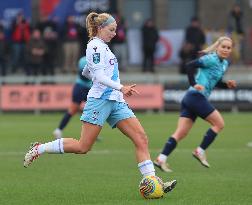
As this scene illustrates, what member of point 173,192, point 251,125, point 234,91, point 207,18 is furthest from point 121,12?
point 173,192

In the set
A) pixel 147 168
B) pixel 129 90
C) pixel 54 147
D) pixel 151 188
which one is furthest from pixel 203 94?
pixel 129 90

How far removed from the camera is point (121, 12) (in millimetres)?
40062

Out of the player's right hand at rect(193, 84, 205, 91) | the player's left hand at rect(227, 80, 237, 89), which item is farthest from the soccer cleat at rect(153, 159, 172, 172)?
the player's left hand at rect(227, 80, 237, 89)

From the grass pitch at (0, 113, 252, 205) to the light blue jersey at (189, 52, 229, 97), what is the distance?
55.1 inches

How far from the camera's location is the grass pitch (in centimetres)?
1248

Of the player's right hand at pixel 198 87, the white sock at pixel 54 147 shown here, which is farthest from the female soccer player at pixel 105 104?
the player's right hand at pixel 198 87

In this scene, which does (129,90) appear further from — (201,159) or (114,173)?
(201,159)

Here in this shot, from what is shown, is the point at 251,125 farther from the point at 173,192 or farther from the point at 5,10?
the point at 173,192

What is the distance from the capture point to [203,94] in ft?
54.4

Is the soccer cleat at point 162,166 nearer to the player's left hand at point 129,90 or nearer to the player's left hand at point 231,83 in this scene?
the player's left hand at point 231,83

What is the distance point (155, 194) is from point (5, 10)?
23617mm

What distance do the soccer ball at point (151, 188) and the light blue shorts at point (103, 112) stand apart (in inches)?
32.9

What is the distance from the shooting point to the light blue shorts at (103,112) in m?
12.5

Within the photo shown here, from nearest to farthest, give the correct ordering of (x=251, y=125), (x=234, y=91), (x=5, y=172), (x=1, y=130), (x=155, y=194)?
(x=155, y=194) < (x=5, y=172) < (x=1, y=130) < (x=251, y=125) < (x=234, y=91)
